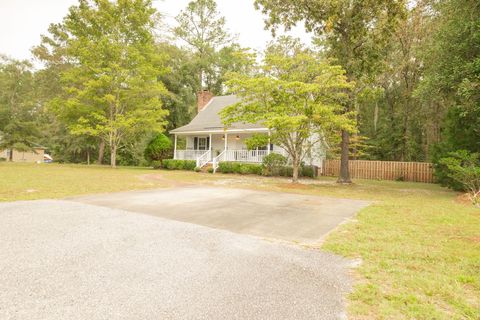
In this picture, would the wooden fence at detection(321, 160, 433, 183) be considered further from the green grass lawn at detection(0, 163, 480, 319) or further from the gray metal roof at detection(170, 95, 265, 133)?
the green grass lawn at detection(0, 163, 480, 319)

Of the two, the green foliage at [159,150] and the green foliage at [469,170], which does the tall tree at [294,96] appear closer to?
the green foliage at [469,170]

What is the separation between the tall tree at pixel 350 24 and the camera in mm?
14547

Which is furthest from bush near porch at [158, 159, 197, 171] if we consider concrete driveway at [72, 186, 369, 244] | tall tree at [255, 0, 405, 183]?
concrete driveway at [72, 186, 369, 244]

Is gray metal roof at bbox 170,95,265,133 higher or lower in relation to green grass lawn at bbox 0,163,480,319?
higher

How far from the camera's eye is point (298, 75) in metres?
13.7

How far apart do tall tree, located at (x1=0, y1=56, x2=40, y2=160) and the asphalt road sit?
3275 centimetres

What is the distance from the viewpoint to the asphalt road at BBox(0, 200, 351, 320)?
2.45m

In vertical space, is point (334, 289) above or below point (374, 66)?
below

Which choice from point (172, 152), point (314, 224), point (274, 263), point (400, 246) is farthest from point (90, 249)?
point (172, 152)

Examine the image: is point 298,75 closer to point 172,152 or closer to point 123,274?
point 123,274

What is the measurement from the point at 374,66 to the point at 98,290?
17251mm

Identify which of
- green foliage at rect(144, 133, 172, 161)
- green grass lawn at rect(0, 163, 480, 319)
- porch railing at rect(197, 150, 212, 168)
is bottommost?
green grass lawn at rect(0, 163, 480, 319)

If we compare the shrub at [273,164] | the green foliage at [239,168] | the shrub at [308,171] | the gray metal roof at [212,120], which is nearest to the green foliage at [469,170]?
the shrub at [308,171]

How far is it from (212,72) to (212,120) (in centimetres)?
1269
